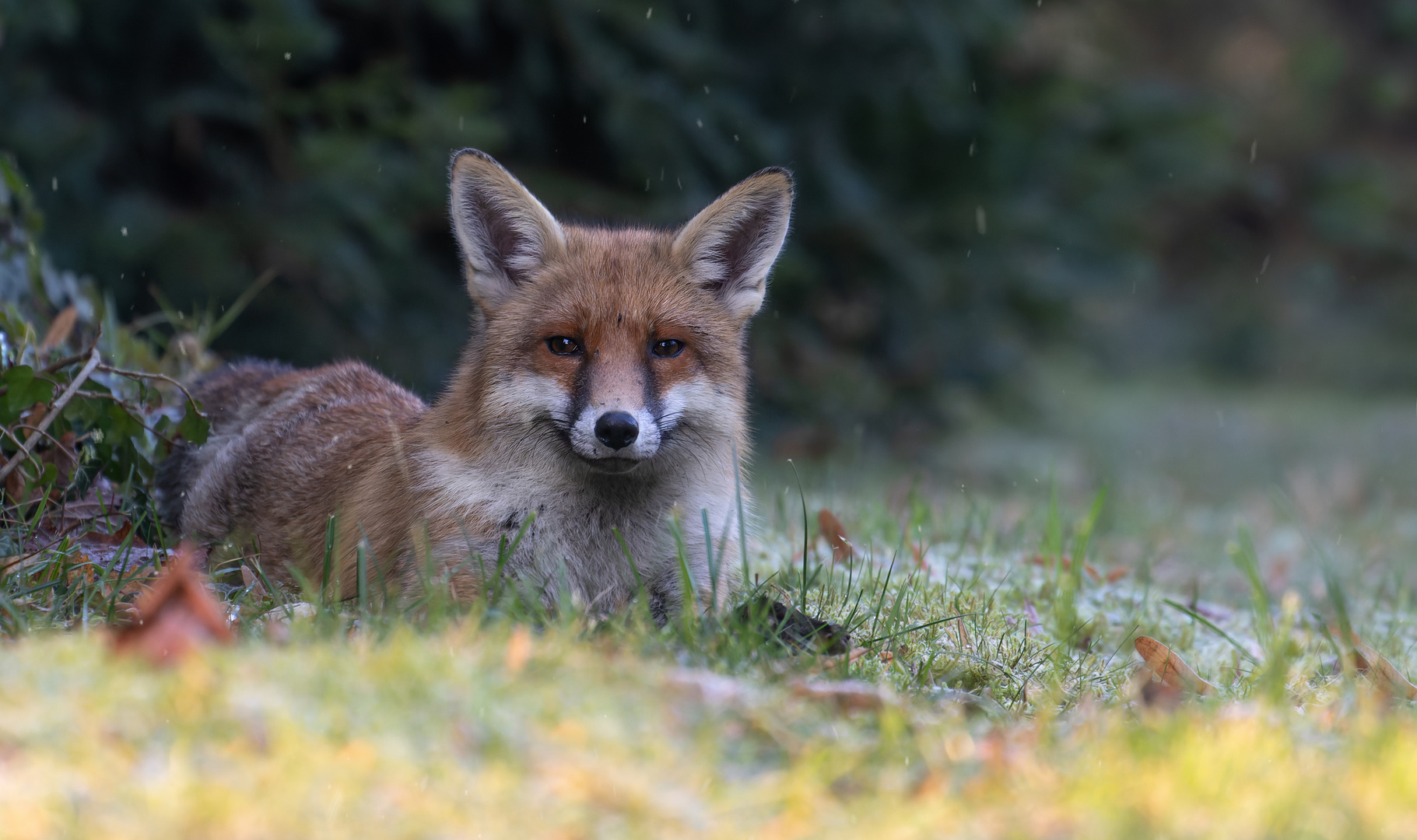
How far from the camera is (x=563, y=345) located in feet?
12.2

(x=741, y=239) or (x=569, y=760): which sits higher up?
(x=741, y=239)

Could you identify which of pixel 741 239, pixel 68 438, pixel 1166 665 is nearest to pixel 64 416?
pixel 68 438

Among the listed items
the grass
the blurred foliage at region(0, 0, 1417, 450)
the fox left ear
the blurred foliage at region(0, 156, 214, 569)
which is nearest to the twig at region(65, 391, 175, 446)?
the blurred foliage at region(0, 156, 214, 569)

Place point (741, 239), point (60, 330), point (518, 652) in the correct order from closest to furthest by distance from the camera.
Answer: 1. point (518, 652)
2. point (741, 239)
3. point (60, 330)

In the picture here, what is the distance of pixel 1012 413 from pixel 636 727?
8.85 m

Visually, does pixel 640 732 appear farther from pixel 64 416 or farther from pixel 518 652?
pixel 64 416

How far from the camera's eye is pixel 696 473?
12.7ft

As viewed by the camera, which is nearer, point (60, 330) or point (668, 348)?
point (668, 348)

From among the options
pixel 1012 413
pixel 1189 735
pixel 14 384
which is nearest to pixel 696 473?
pixel 1189 735

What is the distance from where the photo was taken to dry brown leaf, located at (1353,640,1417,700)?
3365mm

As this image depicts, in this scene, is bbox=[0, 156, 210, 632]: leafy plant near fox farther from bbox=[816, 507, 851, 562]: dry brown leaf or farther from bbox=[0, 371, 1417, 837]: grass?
bbox=[816, 507, 851, 562]: dry brown leaf

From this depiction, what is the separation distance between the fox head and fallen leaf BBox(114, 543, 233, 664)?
A: 126cm

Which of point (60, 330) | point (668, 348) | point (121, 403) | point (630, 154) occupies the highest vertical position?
point (630, 154)

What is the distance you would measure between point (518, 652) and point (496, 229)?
1.96 m
